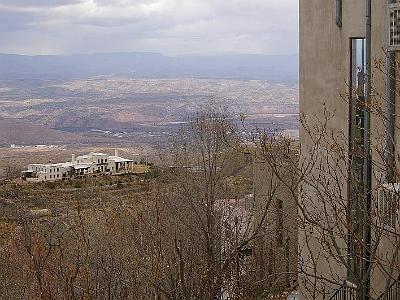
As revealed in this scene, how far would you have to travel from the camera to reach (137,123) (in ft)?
300

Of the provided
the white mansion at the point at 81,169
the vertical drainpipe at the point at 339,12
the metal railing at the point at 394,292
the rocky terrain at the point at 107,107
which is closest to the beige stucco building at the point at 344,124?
the vertical drainpipe at the point at 339,12

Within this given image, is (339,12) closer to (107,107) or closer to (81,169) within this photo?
(81,169)

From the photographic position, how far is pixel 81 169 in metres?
47.4

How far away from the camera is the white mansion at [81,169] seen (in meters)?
44.4

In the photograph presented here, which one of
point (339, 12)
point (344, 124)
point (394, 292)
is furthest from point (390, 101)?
point (394, 292)

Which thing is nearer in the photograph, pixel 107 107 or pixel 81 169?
pixel 81 169

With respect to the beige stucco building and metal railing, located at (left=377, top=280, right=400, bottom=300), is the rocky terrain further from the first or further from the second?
metal railing, located at (left=377, top=280, right=400, bottom=300)

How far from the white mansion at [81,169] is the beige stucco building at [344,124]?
3443 cm

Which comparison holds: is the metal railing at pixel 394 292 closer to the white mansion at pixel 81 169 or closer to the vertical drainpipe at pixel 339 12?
the vertical drainpipe at pixel 339 12

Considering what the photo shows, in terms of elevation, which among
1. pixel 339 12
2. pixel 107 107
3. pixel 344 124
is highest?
pixel 339 12

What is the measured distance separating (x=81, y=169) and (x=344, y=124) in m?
39.7

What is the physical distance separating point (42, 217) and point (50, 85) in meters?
160

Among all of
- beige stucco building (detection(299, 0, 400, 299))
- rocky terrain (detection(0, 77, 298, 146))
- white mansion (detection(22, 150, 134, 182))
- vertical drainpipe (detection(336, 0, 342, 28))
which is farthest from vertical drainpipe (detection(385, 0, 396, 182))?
rocky terrain (detection(0, 77, 298, 146))

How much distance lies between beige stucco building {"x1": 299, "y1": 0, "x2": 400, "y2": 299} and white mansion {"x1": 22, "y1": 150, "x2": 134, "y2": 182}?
34.4m
